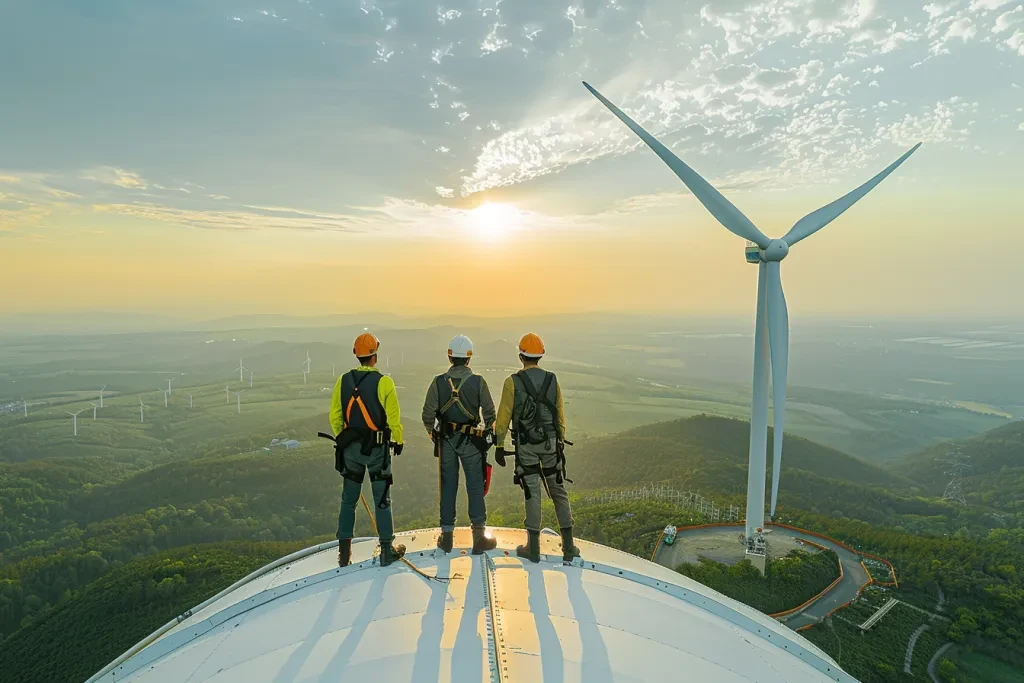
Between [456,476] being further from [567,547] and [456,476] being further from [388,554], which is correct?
[567,547]

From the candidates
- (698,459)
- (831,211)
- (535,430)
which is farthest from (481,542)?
(698,459)

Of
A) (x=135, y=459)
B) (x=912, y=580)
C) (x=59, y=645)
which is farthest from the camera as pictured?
(x=135, y=459)

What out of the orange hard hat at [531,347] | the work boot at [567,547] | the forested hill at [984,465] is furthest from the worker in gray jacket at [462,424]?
the forested hill at [984,465]

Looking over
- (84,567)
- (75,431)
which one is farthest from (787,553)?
(75,431)

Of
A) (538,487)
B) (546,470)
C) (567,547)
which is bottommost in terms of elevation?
(567,547)

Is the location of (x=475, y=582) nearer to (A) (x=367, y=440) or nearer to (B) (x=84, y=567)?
(A) (x=367, y=440)
